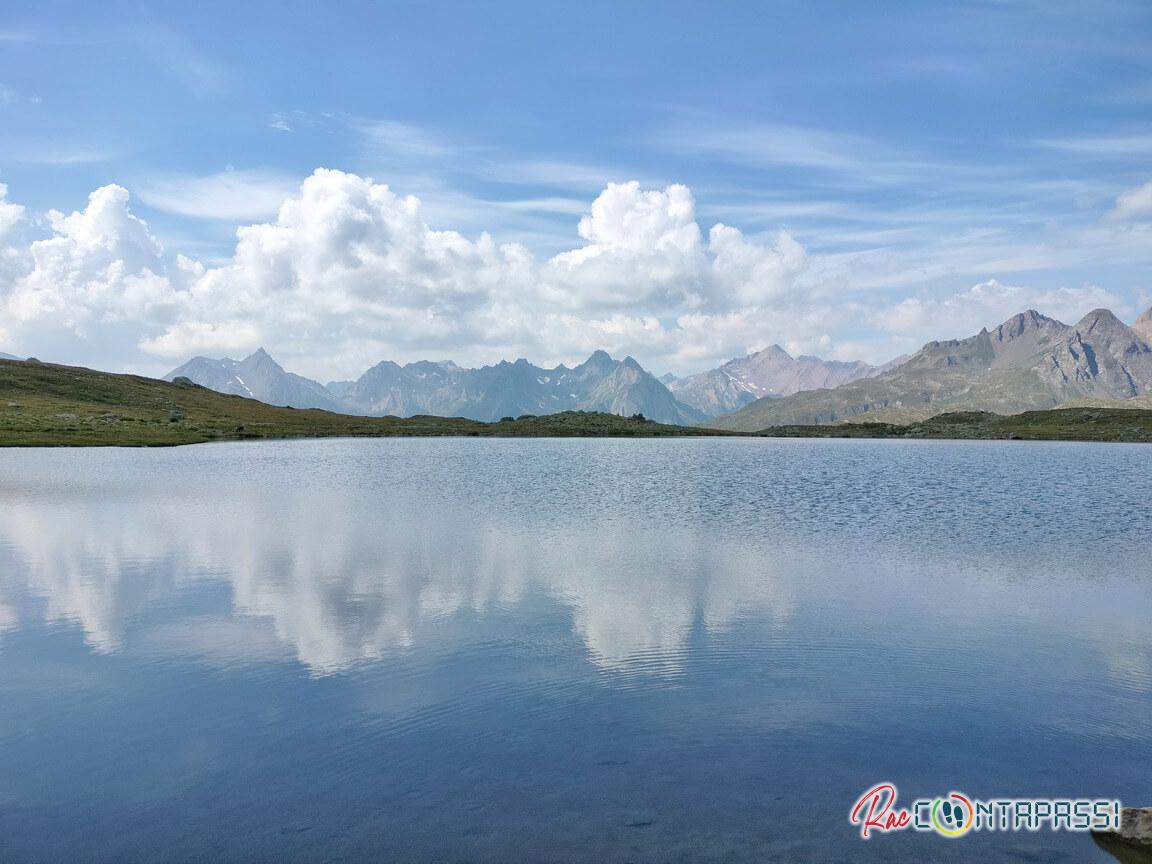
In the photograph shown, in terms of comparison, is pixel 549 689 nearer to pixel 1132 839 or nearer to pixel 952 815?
pixel 952 815

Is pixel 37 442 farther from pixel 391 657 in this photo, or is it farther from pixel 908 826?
pixel 908 826

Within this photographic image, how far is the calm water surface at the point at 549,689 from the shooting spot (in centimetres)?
1250

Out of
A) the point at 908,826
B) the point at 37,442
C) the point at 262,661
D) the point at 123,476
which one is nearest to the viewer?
the point at 908,826

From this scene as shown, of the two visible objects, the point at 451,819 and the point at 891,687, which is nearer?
the point at 451,819

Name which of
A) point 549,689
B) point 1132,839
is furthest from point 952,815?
point 549,689

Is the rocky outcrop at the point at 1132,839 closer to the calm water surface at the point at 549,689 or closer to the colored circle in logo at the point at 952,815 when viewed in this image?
the calm water surface at the point at 549,689

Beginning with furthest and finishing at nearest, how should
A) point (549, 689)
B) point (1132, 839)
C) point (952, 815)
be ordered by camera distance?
point (549, 689) < point (952, 815) < point (1132, 839)

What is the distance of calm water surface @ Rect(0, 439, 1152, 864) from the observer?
12.5m

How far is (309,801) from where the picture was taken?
1317 cm

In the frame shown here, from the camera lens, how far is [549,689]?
1864 cm

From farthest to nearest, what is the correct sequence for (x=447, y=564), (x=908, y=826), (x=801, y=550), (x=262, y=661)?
1. (x=801, y=550)
2. (x=447, y=564)
3. (x=262, y=661)
4. (x=908, y=826)

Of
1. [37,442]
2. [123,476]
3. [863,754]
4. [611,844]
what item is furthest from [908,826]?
[37,442]

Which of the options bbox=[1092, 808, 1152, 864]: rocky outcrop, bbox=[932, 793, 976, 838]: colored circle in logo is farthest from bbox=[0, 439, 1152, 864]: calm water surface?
bbox=[1092, 808, 1152, 864]: rocky outcrop

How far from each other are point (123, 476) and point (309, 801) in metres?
72.3
